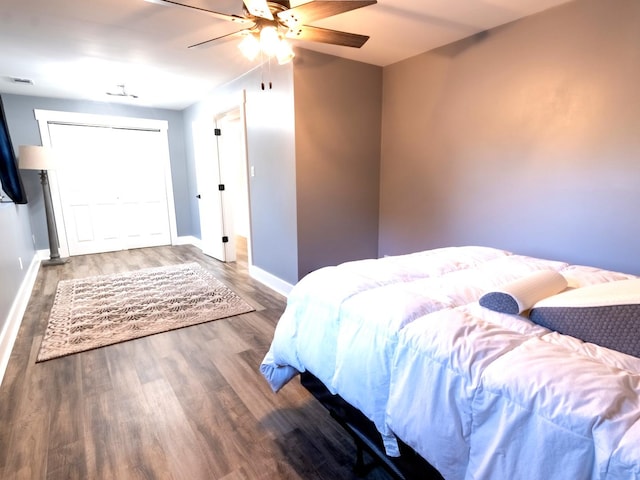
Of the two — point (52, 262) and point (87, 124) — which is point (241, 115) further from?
point (52, 262)

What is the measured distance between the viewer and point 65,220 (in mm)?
4836

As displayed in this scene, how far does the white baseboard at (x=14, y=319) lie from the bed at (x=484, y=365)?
2034mm

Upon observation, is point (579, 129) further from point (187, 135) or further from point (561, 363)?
point (187, 135)

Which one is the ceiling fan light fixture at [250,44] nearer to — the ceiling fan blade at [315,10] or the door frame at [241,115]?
the ceiling fan blade at [315,10]

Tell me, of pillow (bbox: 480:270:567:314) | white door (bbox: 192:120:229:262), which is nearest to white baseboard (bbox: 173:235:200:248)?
white door (bbox: 192:120:229:262)

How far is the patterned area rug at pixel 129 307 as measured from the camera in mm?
2514

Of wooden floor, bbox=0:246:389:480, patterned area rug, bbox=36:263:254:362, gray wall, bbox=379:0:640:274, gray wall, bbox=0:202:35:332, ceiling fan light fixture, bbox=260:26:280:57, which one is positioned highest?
ceiling fan light fixture, bbox=260:26:280:57

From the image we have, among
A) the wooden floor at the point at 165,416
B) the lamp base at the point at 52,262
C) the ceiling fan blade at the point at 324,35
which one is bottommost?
the wooden floor at the point at 165,416

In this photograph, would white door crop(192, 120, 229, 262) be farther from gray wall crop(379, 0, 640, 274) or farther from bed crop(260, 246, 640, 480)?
bed crop(260, 246, 640, 480)

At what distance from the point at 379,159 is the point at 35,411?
331 cm

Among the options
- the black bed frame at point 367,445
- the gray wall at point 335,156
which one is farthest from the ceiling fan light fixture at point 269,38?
the black bed frame at point 367,445

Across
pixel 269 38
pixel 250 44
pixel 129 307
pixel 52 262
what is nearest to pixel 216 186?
pixel 129 307

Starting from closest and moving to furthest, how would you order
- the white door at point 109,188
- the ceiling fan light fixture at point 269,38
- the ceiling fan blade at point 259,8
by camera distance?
the ceiling fan blade at point 259,8 → the ceiling fan light fixture at point 269,38 → the white door at point 109,188

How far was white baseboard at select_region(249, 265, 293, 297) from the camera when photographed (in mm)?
3357
